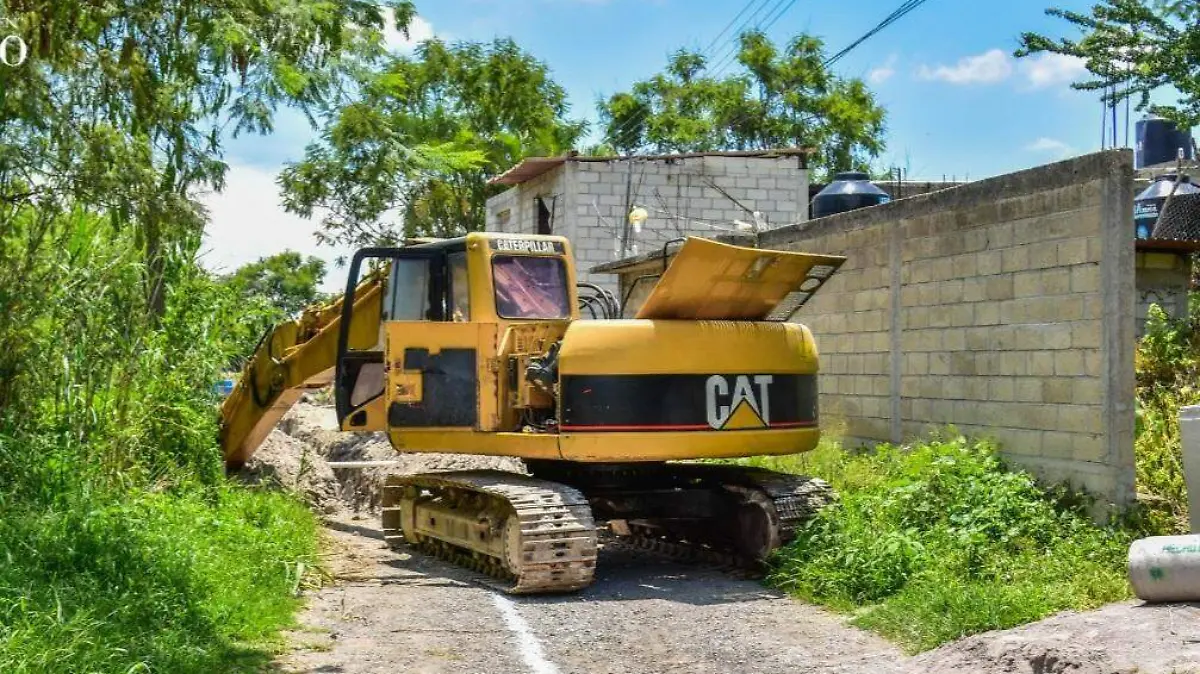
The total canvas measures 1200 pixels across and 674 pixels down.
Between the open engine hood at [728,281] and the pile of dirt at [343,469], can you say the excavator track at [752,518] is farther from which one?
the pile of dirt at [343,469]

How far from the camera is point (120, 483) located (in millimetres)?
9711

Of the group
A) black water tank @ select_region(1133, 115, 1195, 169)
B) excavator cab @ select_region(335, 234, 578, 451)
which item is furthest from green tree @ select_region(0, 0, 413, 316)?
black water tank @ select_region(1133, 115, 1195, 169)

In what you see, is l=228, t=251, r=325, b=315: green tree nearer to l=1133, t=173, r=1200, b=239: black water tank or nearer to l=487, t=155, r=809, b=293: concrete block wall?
l=487, t=155, r=809, b=293: concrete block wall

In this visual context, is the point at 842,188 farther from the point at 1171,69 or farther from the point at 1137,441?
the point at 1137,441

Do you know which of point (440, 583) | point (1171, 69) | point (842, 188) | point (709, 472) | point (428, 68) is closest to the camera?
point (440, 583)

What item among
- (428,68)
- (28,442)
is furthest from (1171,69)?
(428,68)

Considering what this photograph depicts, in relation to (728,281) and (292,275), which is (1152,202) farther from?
Answer: (292,275)

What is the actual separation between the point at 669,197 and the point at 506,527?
13569 mm

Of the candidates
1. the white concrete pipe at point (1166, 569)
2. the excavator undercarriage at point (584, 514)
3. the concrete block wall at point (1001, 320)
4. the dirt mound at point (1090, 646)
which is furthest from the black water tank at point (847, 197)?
the dirt mound at point (1090, 646)

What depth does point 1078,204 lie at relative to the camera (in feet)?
30.9

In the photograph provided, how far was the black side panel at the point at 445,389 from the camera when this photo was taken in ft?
33.9

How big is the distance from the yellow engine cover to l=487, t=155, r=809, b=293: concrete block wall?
12.5 metres

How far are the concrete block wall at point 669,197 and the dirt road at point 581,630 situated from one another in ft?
40.7

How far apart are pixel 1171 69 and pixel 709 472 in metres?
7.03
